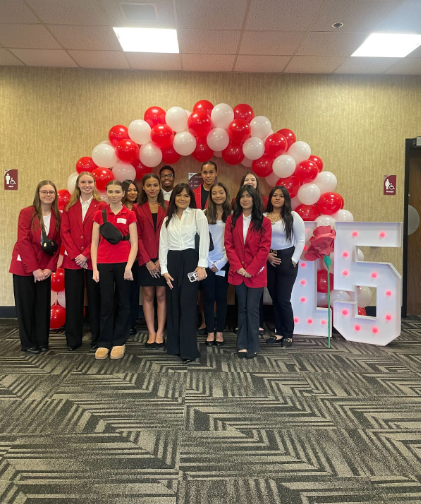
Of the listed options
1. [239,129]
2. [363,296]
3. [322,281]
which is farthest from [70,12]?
[363,296]

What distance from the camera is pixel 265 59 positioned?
4152mm

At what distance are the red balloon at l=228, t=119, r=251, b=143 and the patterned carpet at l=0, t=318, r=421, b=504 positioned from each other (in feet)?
7.45

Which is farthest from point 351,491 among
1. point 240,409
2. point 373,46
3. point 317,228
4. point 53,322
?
point 373,46

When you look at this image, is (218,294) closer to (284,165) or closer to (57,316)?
(284,165)

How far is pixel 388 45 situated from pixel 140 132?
2870 millimetres

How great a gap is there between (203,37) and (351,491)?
396cm

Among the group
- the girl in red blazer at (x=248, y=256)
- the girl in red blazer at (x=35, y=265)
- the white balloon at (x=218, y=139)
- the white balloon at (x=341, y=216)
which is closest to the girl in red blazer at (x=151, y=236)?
the girl in red blazer at (x=248, y=256)

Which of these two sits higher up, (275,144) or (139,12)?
(139,12)

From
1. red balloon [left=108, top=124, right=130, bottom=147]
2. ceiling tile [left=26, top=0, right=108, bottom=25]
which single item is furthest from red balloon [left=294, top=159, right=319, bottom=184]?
ceiling tile [left=26, top=0, right=108, bottom=25]

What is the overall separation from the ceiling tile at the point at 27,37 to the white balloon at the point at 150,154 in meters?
1.45

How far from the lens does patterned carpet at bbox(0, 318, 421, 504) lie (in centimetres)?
164

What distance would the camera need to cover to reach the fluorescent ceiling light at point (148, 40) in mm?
3615

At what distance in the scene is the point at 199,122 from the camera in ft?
12.5

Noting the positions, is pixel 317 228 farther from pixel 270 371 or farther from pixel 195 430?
pixel 195 430
